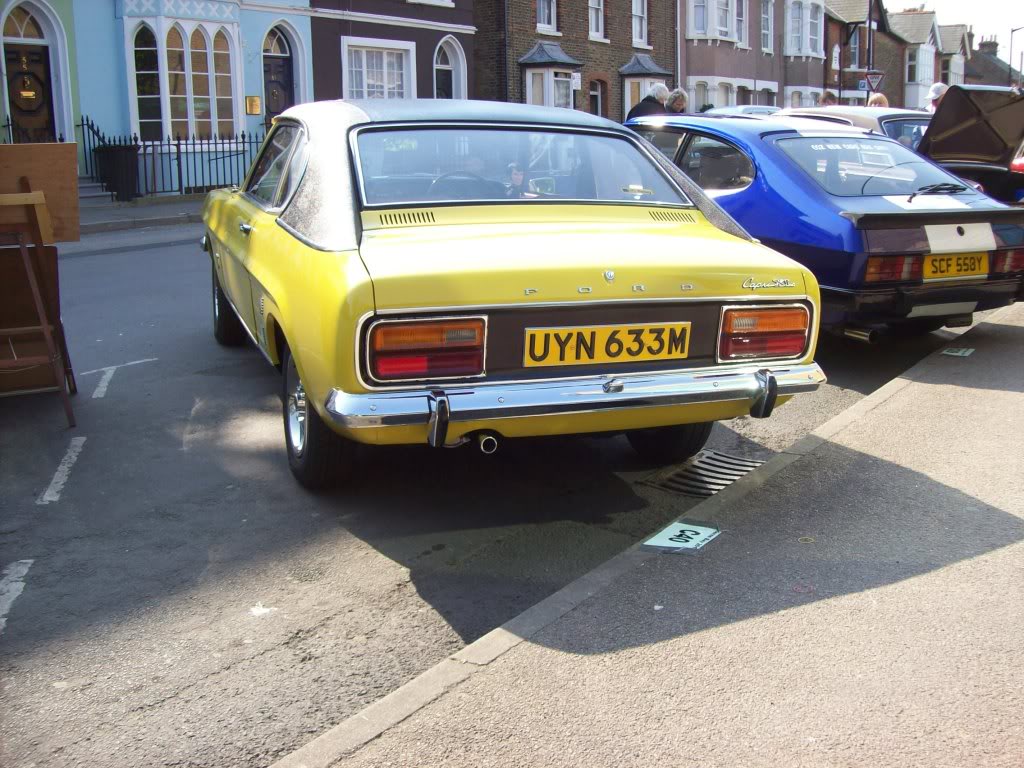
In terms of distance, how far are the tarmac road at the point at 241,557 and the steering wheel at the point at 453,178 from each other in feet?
4.36

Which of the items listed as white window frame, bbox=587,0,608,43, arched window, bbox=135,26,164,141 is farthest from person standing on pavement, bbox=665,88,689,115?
white window frame, bbox=587,0,608,43

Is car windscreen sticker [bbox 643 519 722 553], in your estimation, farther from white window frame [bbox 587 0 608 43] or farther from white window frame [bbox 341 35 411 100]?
white window frame [bbox 587 0 608 43]

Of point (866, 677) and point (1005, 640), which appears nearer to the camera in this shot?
point (866, 677)

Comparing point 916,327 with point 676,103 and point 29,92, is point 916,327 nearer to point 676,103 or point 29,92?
point 676,103

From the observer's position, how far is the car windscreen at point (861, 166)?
24.0 ft

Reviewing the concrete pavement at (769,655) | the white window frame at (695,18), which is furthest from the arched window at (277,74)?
the concrete pavement at (769,655)

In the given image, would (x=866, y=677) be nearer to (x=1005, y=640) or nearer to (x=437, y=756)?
(x=1005, y=640)

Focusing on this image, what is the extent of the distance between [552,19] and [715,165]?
85.4 feet

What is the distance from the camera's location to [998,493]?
14.9ft

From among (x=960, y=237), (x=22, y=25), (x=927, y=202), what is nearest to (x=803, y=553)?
(x=960, y=237)

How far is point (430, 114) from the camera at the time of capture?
5.04 meters

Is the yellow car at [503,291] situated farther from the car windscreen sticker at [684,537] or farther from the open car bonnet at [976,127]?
the open car bonnet at [976,127]

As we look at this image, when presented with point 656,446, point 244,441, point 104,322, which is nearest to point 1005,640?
point 656,446

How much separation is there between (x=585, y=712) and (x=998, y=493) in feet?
8.31
